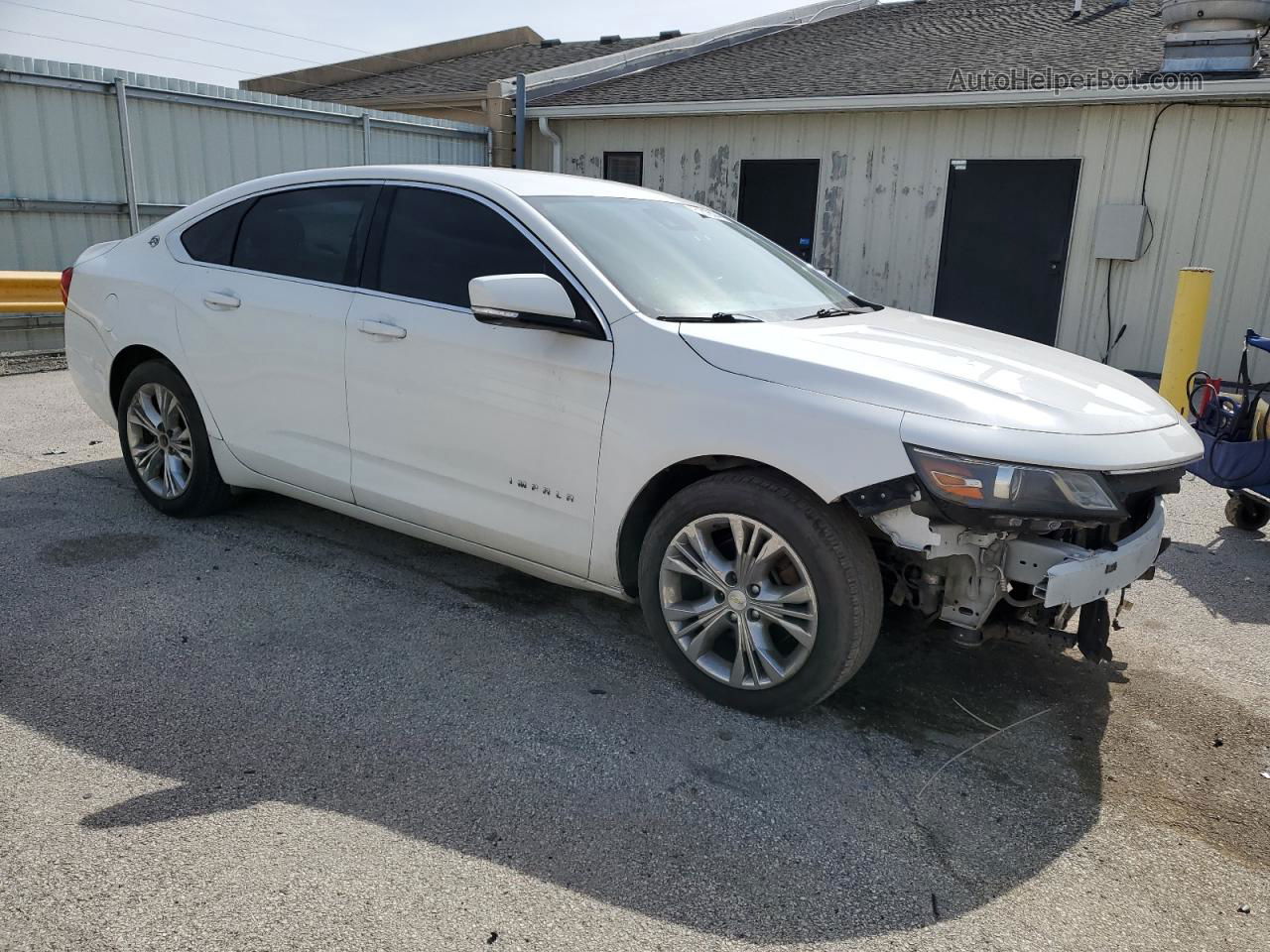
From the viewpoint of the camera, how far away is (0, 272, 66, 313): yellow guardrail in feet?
31.0

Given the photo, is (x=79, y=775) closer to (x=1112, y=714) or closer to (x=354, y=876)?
(x=354, y=876)

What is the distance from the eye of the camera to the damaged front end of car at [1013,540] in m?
2.93

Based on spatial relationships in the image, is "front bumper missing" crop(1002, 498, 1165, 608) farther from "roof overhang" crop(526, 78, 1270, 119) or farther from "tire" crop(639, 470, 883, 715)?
"roof overhang" crop(526, 78, 1270, 119)

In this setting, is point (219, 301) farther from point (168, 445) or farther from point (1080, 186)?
point (1080, 186)

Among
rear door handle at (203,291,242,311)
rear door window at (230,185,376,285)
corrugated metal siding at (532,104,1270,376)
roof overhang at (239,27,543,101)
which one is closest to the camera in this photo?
rear door window at (230,185,376,285)

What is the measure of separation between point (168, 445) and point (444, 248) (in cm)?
196

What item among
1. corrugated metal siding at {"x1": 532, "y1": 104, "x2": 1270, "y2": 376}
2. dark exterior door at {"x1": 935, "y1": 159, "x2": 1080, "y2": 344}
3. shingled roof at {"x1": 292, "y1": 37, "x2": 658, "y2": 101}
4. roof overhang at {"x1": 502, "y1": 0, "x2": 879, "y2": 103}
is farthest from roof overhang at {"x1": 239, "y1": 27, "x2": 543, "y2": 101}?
dark exterior door at {"x1": 935, "y1": 159, "x2": 1080, "y2": 344}

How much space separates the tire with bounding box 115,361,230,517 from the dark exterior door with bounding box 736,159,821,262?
30.4 ft

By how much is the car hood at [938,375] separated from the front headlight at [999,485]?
14cm

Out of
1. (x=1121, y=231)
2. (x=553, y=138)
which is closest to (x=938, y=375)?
(x=1121, y=231)

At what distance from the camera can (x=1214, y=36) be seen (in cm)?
1020

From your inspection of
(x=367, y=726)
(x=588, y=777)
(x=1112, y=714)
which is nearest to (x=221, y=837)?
(x=367, y=726)

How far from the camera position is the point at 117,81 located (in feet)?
34.6

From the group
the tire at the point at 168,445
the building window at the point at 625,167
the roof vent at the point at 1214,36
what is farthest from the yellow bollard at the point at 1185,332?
the building window at the point at 625,167
